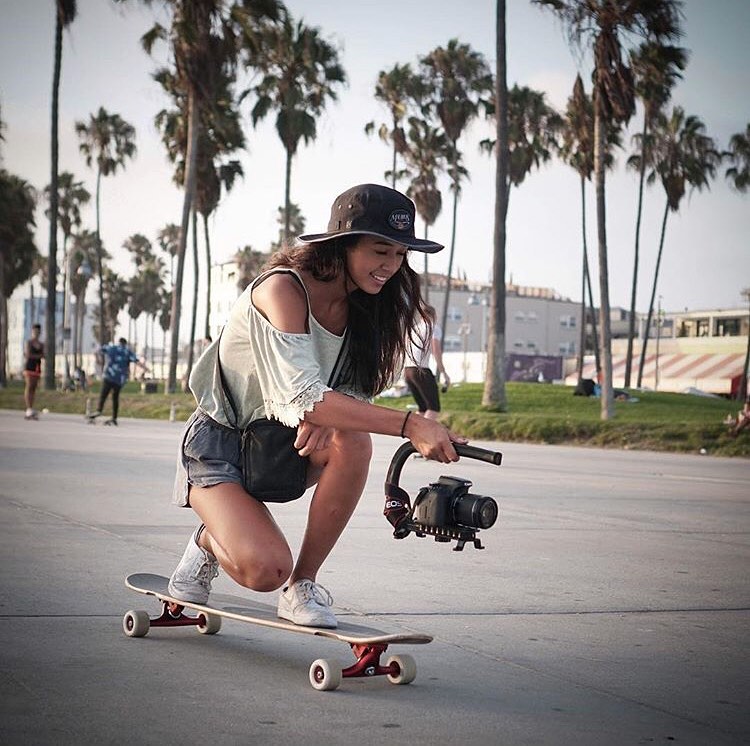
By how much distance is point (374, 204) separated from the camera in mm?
4027

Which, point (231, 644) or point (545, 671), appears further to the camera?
point (231, 644)

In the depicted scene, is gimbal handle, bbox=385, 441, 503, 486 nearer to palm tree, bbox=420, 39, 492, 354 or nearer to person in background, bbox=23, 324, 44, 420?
person in background, bbox=23, 324, 44, 420

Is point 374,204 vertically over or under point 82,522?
over

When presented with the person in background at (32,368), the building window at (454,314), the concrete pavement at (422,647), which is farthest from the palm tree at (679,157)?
the building window at (454,314)

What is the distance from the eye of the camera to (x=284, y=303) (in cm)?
405

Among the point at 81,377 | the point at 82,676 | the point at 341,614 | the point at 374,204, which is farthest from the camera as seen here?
the point at 81,377

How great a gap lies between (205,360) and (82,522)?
3.79 meters

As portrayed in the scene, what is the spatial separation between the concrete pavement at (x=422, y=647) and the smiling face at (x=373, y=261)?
1.32 meters

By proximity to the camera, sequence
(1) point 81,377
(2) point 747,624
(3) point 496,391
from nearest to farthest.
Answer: (2) point 747,624
(3) point 496,391
(1) point 81,377

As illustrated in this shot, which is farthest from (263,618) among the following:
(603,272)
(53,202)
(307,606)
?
(53,202)

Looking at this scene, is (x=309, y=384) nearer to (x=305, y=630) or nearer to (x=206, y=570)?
(x=305, y=630)

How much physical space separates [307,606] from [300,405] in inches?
27.5

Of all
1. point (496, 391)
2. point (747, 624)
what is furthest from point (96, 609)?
point (496, 391)

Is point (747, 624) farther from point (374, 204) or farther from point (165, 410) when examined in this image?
point (165, 410)
